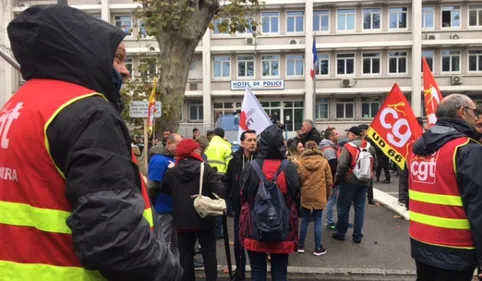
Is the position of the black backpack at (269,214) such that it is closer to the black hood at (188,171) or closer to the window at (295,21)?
the black hood at (188,171)

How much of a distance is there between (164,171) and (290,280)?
86.5 inches

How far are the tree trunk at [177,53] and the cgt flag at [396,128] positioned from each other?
500 centimetres

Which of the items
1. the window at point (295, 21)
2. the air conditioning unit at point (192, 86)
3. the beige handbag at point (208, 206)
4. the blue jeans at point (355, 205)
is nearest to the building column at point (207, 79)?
the air conditioning unit at point (192, 86)

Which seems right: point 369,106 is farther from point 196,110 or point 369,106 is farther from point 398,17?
point 196,110

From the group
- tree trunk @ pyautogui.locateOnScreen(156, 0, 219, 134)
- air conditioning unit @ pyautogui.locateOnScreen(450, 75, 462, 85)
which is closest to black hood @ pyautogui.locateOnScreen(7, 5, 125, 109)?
tree trunk @ pyautogui.locateOnScreen(156, 0, 219, 134)

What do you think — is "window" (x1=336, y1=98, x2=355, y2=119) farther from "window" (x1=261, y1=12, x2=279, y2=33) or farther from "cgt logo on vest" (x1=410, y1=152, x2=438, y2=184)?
"cgt logo on vest" (x1=410, y1=152, x2=438, y2=184)

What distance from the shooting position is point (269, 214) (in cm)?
411

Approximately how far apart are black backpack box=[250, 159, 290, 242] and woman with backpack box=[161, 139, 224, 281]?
0.75m

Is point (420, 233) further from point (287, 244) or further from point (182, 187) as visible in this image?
point (182, 187)

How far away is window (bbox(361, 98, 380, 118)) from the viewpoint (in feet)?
111

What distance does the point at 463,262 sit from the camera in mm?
2986

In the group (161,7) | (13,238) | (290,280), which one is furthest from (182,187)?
(161,7)

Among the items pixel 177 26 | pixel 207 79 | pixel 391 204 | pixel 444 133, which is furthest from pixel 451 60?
pixel 444 133

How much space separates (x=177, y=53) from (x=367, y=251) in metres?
5.79
